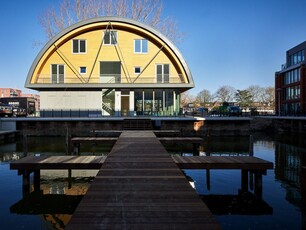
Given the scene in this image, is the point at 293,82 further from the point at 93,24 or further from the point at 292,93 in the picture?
the point at 93,24

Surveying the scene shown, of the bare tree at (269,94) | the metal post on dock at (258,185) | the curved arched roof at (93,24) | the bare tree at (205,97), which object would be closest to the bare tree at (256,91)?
the bare tree at (269,94)

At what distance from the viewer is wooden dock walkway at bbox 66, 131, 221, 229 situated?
4.90 m

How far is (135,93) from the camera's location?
108ft

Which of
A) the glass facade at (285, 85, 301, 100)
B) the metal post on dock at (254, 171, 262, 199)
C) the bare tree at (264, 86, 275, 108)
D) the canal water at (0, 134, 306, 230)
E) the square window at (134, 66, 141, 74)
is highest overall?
the bare tree at (264, 86, 275, 108)

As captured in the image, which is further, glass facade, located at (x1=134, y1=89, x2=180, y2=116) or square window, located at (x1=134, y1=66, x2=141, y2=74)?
square window, located at (x1=134, y1=66, x2=141, y2=74)

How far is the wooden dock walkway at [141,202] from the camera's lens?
4.90 metres

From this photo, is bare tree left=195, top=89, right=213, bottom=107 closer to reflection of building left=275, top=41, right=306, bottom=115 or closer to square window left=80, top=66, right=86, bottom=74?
reflection of building left=275, top=41, right=306, bottom=115

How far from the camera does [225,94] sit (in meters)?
97.9

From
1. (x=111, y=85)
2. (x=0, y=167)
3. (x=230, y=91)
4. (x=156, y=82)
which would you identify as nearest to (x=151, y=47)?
(x=156, y=82)

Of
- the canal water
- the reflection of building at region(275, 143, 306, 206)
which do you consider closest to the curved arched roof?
the reflection of building at region(275, 143, 306, 206)

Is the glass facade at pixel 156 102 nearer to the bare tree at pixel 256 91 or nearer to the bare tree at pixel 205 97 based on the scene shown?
the bare tree at pixel 205 97

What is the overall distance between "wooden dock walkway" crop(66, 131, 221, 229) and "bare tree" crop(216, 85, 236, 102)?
9192 centimetres

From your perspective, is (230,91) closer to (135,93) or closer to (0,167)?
(135,93)

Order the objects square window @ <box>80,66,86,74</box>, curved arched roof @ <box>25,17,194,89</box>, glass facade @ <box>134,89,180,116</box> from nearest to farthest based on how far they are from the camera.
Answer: curved arched roof @ <box>25,17,194,89</box>, glass facade @ <box>134,89,180,116</box>, square window @ <box>80,66,86,74</box>
